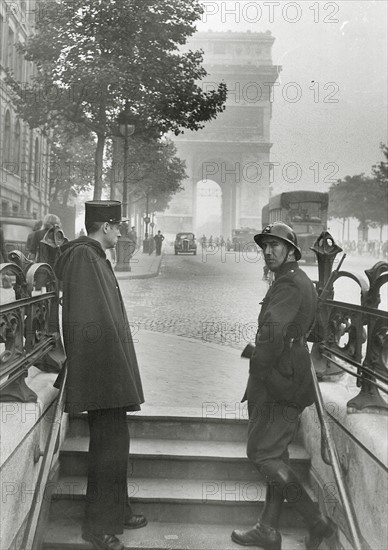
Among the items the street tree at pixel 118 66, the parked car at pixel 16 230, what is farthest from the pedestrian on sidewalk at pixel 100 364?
the street tree at pixel 118 66

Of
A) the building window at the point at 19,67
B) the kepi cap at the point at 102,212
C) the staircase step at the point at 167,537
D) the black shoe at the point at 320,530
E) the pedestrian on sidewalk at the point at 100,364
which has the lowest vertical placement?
the staircase step at the point at 167,537

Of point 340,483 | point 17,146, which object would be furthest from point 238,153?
point 340,483

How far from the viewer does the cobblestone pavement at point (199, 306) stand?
10.3m

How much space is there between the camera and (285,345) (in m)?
3.84

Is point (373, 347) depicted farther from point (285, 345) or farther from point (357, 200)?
point (357, 200)

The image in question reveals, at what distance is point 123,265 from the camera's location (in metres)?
23.1

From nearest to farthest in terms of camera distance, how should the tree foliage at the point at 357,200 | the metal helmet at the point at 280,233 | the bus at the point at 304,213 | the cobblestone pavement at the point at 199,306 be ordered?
1. the metal helmet at the point at 280,233
2. the cobblestone pavement at the point at 199,306
3. the bus at the point at 304,213
4. the tree foliage at the point at 357,200

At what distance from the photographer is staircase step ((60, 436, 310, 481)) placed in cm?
456

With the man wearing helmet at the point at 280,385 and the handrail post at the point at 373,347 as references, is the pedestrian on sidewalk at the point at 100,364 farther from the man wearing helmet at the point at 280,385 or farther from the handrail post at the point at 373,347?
the handrail post at the point at 373,347

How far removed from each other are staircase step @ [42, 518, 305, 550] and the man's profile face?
5.63 ft

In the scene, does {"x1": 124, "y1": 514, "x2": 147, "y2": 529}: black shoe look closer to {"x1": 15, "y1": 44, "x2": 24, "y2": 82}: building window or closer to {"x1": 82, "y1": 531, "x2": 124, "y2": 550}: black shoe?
{"x1": 82, "y1": 531, "x2": 124, "y2": 550}: black shoe

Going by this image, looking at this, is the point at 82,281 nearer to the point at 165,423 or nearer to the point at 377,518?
the point at 165,423

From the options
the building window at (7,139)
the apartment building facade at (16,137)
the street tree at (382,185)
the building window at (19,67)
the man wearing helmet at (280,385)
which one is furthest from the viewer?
the street tree at (382,185)

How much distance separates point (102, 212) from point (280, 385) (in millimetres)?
1455
